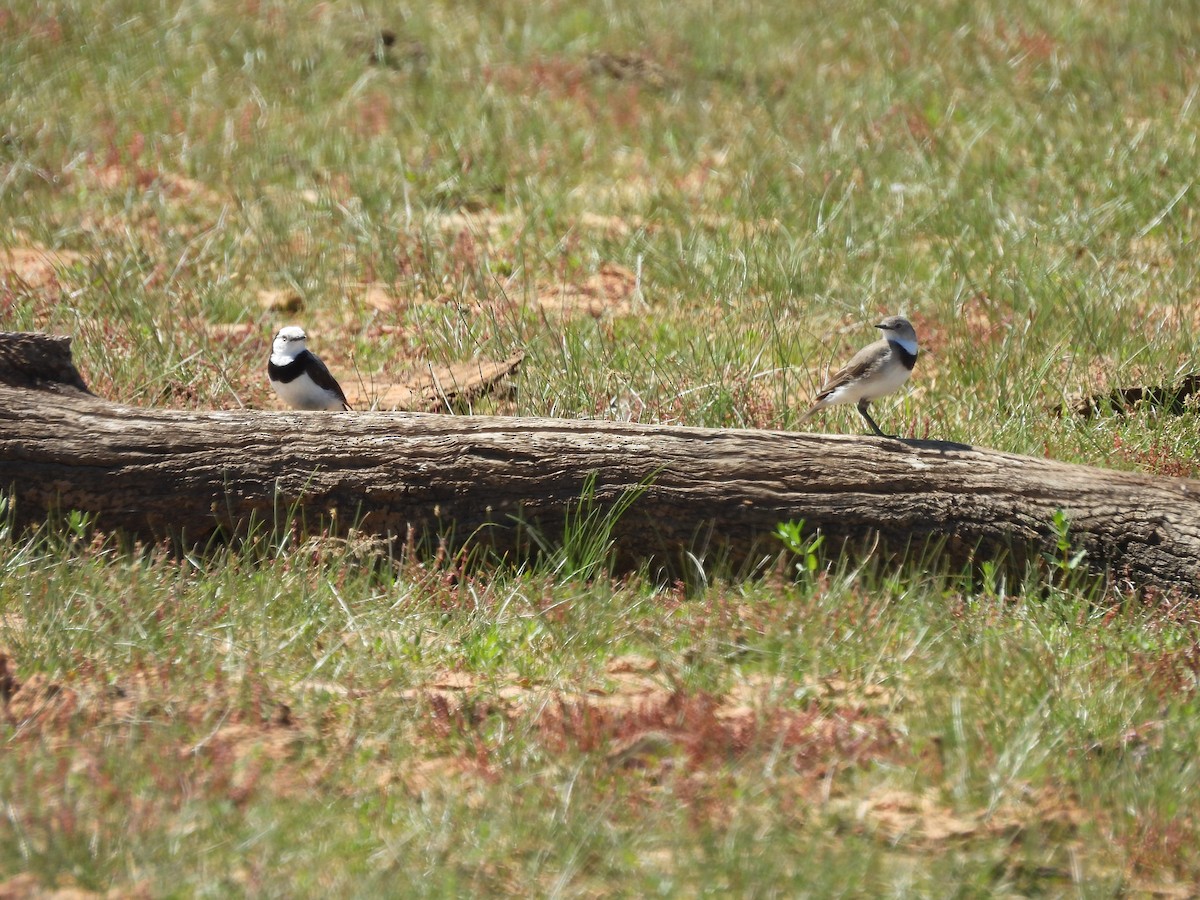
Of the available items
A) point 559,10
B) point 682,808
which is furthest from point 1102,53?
point 682,808

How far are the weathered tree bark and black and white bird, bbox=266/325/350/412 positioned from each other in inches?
48.1

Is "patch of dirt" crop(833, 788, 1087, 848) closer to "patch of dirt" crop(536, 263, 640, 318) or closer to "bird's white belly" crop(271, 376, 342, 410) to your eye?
"bird's white belly" crop(271, 376, 342, 410)

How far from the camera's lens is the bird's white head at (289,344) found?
241 inches

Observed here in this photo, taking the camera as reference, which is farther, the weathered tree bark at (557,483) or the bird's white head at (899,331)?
the bird's white head at (899,331)

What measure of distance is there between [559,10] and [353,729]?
11.9 metres

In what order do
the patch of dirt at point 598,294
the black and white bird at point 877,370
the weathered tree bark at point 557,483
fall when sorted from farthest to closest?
the patch of dirt at point 598,294 < the black and white bird at point 877,370 < the weathered tree bark at point 557,483

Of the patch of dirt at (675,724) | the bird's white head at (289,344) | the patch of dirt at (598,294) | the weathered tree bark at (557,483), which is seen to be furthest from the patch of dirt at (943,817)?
the patch of dirt at (598,294)

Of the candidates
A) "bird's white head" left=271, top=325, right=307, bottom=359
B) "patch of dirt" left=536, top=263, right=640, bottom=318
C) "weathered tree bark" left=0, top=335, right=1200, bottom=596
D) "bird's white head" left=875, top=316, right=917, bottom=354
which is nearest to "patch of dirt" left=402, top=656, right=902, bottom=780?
"weathered tree bark" left=0, top=335, right=1200, bottom=596

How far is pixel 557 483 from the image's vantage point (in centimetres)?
482

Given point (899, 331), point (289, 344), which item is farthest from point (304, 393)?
point (899, 331)

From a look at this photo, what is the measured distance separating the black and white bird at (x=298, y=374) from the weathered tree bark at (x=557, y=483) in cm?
122

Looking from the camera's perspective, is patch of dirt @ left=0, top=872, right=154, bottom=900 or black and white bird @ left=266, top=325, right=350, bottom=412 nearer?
patch of dirt @ left=0, top=872, right=154, bottom=900

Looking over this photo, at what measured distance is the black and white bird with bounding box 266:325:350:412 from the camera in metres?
6.09

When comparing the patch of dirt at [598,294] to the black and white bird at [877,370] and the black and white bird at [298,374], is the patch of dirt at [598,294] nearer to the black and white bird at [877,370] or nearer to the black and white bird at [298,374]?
the black and white bird at [298,374]
